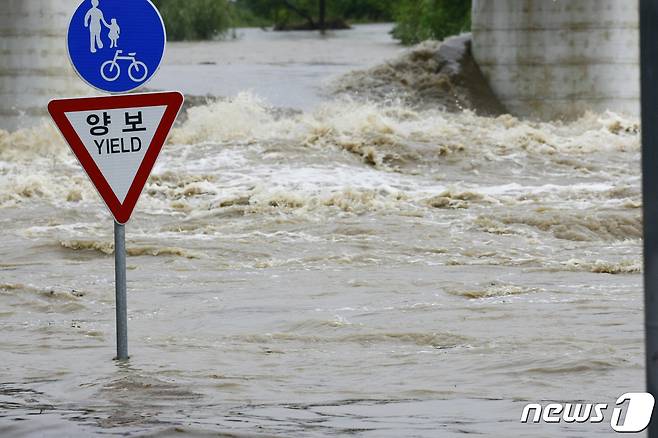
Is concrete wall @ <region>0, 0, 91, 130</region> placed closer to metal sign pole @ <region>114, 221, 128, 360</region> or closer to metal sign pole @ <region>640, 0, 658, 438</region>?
metal sign pole @ <region>114, 221, 128, 360</region>

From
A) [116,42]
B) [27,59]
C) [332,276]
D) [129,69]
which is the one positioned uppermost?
[116,42]

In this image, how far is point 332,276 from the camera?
12609 millimetres

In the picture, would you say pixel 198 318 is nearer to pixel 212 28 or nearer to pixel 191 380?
pixel 191 380

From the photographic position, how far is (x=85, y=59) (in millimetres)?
7684

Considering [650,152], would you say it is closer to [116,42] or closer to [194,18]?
[116,42]

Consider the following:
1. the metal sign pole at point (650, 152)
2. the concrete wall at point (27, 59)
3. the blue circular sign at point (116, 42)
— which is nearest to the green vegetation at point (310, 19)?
the concrete wall at point (27, 59)

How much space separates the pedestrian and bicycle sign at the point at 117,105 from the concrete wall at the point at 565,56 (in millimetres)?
19591

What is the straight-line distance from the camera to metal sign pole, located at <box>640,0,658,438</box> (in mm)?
4238

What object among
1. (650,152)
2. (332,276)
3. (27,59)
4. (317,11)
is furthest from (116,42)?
(317,11)

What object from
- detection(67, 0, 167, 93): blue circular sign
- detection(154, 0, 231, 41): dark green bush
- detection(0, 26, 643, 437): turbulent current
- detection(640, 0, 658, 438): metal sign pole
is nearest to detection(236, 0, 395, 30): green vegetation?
detection(154, 0, 231, 41): dark green bush

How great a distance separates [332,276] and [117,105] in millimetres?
5242

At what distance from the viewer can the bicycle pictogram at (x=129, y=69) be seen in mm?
7684

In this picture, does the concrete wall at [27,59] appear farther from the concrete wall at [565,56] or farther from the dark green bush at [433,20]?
the dark green bush at [433,20]

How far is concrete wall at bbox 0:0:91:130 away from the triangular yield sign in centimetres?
1672
